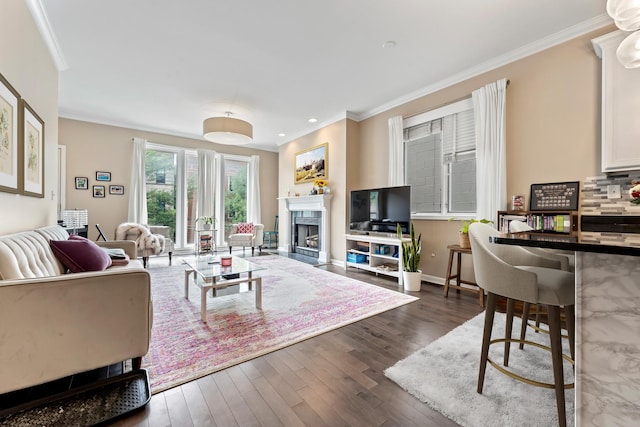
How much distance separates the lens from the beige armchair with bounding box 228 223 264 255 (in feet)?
19.9

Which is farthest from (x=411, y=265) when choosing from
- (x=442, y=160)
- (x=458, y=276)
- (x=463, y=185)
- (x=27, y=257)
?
(x=27, y=257)

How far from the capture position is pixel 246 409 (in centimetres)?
143

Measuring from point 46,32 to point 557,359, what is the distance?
4.84 meters

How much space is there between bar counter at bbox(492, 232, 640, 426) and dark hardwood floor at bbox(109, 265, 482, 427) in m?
0.64

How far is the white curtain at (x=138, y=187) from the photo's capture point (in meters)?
5.61

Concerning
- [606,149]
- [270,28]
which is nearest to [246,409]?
[270,28]

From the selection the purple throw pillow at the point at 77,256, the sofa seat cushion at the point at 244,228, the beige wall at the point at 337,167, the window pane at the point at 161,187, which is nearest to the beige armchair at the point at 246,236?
the sofa seat cushion at the point at 244,228

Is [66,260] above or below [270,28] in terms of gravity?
below

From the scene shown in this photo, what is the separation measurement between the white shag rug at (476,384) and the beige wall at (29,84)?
3.10 meters

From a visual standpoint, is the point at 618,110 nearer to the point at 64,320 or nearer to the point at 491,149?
the point at 491,149

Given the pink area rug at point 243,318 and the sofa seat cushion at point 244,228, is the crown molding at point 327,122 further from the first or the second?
the pink area rug at point 243,318

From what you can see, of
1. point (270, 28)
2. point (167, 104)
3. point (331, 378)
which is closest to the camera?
point (331, 378)

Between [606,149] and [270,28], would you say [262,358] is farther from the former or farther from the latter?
[606,149]

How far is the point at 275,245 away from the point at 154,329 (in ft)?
17.0
